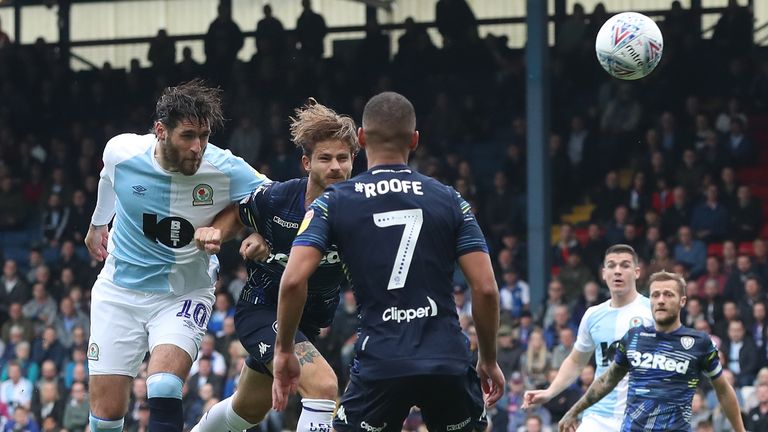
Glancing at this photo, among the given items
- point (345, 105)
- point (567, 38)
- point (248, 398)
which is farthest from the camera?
point (345, 105)

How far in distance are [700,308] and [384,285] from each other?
10935 mm

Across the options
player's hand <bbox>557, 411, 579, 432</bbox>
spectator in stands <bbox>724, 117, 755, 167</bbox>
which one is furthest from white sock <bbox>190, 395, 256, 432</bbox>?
spectator in stands <bbox>724, 117, 755, 167</bbox>

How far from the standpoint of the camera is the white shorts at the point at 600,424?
10.4 metres

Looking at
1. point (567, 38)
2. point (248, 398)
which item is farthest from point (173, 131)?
point (567, 38)

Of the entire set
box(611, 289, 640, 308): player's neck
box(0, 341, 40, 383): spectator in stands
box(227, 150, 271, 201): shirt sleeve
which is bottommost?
box(0, 341, 40, 383): spectator in stands

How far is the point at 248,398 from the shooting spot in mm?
8758

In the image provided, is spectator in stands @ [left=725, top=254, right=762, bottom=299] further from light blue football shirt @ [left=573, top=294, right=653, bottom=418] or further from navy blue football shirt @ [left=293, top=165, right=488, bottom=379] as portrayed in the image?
navy blue football shirt @ [left=293, top=165, right=488, bottom=379]

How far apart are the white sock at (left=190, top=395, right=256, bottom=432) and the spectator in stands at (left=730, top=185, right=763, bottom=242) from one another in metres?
11.8

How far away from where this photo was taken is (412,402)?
6.28 meters

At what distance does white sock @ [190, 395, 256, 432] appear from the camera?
882cm

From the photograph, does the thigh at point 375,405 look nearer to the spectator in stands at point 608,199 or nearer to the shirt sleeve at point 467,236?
the shirt sleeve at point 467,236

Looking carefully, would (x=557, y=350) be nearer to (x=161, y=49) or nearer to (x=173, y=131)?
(x=173, y=131)

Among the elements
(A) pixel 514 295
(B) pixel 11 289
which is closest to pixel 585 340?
(A) pixel 514 295

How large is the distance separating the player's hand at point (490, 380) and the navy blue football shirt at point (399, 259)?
0.45ft
